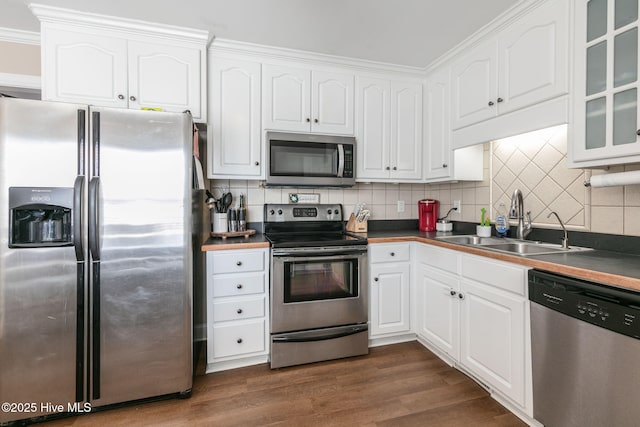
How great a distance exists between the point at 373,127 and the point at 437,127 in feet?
1.81

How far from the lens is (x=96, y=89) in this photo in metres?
1.97

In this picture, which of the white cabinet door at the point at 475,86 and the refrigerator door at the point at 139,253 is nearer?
the refrigerator door at the point at 139,253

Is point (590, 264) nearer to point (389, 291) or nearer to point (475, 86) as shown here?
point (389, 291)

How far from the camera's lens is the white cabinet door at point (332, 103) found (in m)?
2.46

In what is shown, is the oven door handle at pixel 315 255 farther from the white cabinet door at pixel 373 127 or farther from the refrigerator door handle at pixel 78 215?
the refrigerator door handle at pixel 78 215

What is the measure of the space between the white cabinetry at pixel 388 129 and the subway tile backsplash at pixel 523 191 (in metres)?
0.29

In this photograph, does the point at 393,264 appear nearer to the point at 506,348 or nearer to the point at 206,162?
the point at 506,348

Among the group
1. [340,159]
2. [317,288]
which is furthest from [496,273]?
[340,159]

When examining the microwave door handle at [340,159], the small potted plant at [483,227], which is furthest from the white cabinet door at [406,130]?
the small potted plant at [483,227]

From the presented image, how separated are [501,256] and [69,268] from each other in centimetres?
230

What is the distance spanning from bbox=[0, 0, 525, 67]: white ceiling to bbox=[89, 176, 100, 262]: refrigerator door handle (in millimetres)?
1143

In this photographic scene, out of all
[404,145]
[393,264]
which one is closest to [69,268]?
[393,264]

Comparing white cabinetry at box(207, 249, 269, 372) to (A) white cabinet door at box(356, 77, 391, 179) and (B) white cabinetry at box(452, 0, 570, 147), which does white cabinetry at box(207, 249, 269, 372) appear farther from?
(B) white cabinetry at box(452, 0, 570, 147)

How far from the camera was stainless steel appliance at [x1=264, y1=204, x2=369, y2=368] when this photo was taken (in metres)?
2.05
